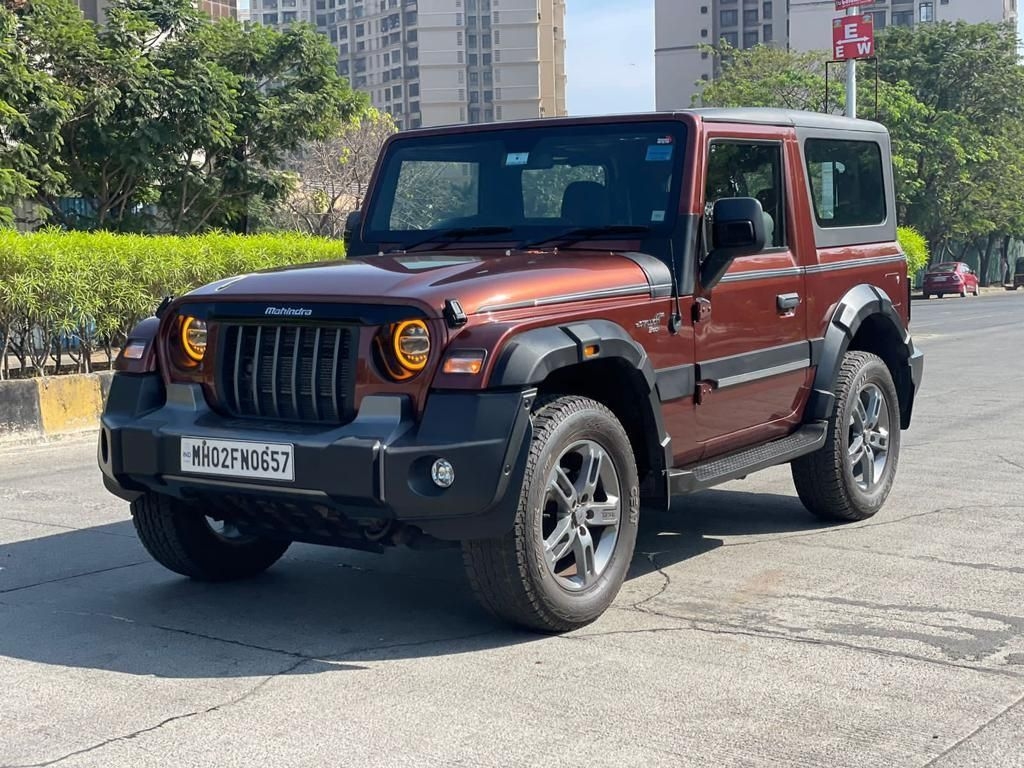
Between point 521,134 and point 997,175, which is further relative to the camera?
point 997,175

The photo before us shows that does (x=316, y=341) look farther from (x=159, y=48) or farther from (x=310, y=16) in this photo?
(x=310, y=16)

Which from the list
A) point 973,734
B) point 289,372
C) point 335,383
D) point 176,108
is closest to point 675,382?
point 335,383

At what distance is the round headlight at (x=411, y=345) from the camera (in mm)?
4758

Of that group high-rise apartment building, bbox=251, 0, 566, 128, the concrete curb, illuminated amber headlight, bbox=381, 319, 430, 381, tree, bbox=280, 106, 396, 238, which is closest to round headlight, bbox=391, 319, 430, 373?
→ illuminated amber headlight, bbox=381, 319, 430, 381

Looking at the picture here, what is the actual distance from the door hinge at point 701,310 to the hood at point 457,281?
1.07 ft

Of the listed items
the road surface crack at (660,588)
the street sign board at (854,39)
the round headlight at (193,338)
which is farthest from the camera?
the street sign board at (854,39)

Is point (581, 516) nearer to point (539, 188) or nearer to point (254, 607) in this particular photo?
point (254, 607)

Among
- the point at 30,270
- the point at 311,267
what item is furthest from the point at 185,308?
the point at 30,270

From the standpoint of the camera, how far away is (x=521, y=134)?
20.6ft

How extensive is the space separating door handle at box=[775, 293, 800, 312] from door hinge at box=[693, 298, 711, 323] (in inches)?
24.8

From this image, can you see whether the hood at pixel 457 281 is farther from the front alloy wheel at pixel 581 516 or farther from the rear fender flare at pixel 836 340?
the rear fender flare at pixel 836 340

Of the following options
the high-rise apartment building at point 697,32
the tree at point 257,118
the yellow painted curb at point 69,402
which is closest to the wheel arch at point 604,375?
the yellow painted curb at point 69,402

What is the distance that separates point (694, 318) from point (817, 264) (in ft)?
4.09

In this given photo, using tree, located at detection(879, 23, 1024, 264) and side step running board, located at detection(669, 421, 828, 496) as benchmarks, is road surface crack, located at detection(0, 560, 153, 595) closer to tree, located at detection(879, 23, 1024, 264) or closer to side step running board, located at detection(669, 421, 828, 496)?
side step running board, located at detection(669, 421, 828, 496)
